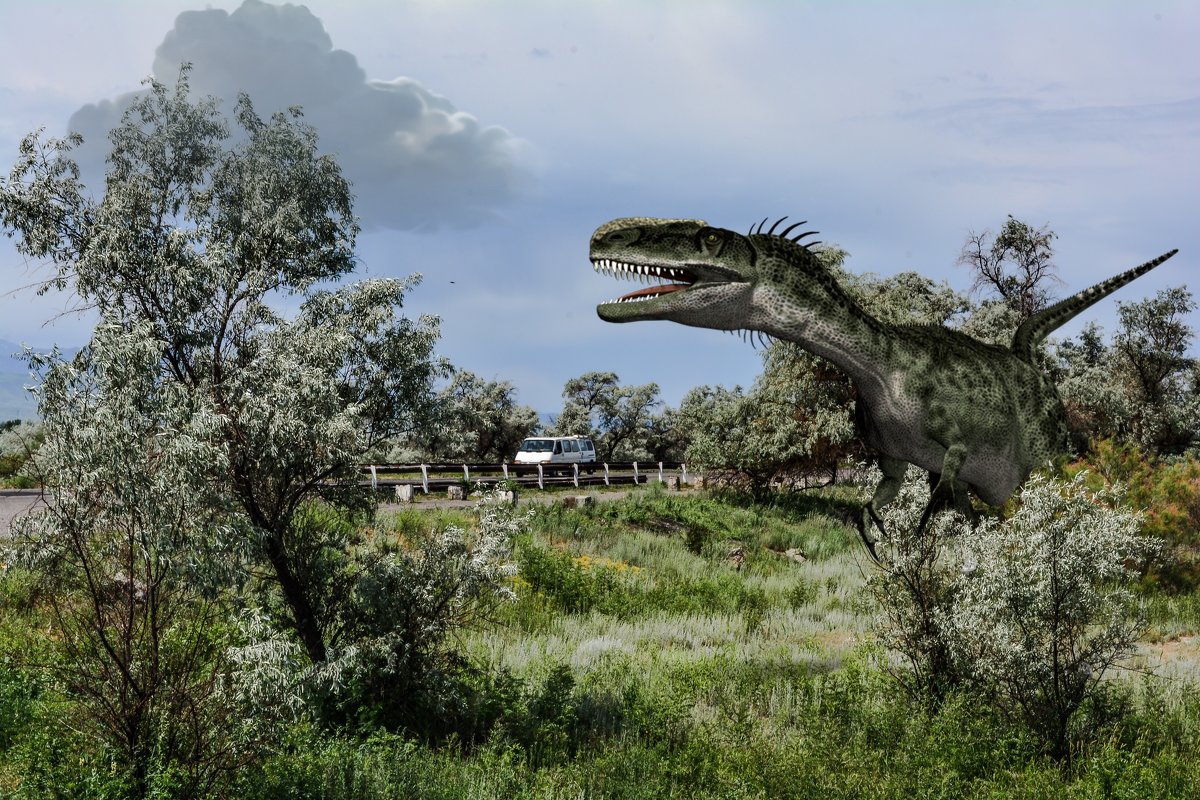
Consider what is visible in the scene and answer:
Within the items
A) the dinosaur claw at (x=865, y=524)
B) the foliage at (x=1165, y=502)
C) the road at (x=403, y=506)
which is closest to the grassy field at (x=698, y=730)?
the dinosaur claw at (x=865, y=524)

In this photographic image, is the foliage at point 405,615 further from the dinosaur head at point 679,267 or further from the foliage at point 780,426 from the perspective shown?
the foliage at point 780,426

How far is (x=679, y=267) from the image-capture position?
15.7 feet

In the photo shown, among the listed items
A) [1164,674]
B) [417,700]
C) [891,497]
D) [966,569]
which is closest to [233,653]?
[417,700]

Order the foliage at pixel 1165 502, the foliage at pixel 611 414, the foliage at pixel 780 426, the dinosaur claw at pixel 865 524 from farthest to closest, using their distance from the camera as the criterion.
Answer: the foliage at pixel 611 414
the foliage at pixel 780 426
the foliage at pixel 1165 502
the dinosaur claw at pixel 865 524

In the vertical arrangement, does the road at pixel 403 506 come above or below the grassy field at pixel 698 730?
above

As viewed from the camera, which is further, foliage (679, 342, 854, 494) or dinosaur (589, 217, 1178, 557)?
foliage (679, 342, 854, 494)

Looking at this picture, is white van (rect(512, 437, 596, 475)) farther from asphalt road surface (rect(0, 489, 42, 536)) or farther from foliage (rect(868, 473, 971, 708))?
foliage (rect(868, 473, 971, 708))

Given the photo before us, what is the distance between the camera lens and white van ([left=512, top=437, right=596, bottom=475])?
3638cm

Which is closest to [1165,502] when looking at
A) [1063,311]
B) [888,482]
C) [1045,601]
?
[1045,601]

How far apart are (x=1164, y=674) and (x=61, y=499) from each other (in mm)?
10641

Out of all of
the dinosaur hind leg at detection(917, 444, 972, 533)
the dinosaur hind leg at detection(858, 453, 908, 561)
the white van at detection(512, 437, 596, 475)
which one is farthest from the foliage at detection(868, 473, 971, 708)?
the white van at detection(512, 437, 596, 475)

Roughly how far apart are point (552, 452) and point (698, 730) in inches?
1151

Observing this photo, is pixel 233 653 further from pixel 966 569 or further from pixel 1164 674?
pixel 1164 674

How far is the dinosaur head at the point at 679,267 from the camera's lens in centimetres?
470
